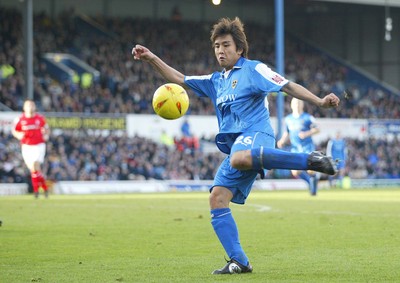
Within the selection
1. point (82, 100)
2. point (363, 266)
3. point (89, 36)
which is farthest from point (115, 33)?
point (363, 266)

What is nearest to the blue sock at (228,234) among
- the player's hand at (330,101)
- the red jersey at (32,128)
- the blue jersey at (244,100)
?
the blue jersey at (244,100)

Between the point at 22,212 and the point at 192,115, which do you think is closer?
the point at 22,212

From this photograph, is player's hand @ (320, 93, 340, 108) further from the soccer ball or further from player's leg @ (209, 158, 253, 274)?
the soccer ball

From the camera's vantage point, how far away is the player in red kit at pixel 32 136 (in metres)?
24.9

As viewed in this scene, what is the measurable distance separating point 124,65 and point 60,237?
34.1 meters

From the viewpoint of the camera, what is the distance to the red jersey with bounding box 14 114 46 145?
25.0 meters

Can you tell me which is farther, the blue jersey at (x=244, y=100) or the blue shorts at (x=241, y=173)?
the blue jersey at (x=244, y=100)

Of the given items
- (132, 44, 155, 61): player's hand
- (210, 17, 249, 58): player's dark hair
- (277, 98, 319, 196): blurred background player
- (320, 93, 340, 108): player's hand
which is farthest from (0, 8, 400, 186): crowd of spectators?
(320, 93, 340, 108): player's hand

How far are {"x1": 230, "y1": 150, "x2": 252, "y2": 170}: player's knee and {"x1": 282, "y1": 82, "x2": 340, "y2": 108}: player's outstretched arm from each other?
69cm

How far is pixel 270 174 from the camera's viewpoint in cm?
4031

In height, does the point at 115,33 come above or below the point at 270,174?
above

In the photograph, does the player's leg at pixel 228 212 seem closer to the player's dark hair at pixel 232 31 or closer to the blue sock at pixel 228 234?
the blue sock at pixel 228 234

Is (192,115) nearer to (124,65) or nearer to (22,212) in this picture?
(124,65)

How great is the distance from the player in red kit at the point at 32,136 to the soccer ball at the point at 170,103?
16.0 m
